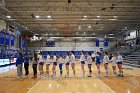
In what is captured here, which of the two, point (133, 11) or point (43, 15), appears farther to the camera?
point (43, 15)

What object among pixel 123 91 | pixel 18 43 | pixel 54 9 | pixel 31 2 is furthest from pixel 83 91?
pixel 18 43

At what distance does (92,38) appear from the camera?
163ft

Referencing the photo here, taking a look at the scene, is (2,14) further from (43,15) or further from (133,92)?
(133,92)

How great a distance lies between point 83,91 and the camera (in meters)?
8.26

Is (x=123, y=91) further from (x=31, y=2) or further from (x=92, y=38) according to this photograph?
(x=92, y=38)

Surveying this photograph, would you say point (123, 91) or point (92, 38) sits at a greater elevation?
point (92, 38)

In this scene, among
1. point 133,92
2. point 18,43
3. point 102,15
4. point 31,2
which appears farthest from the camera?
point 18,43

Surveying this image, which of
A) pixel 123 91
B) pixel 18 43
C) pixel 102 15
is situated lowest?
pixel 123 91

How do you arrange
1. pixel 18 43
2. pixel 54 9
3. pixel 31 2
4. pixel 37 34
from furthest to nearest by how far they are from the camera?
pixel 37 34
pixel 18 43
pixel 54 9
pixel 31 2

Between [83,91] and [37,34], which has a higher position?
[37,34]

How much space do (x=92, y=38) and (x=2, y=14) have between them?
1069 inches

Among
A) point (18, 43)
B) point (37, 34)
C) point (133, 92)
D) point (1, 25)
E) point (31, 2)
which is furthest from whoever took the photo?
point (37, 34)

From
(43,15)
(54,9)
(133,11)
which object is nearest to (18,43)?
(43,15)

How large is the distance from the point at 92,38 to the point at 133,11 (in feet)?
86.4
